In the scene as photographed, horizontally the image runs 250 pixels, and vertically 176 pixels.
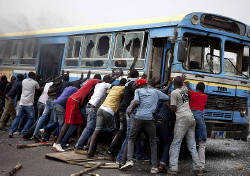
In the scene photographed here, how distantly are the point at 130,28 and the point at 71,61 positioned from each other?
105 inches

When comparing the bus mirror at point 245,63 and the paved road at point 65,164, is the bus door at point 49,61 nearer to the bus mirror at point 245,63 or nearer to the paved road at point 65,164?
the paved road at point 65,164

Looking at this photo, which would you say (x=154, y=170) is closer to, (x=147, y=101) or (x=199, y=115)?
(x=147, y=101)

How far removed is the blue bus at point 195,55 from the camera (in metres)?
8.68

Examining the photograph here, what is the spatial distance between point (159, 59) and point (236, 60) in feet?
6.57

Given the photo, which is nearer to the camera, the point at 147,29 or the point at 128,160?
the point at 128,160

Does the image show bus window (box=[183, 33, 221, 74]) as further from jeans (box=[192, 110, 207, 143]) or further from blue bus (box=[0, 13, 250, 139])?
jeans (box=[192, 110, 207, 143])

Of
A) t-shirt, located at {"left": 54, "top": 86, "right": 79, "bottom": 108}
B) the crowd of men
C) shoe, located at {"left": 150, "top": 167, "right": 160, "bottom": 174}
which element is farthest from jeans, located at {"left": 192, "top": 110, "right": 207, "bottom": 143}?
t-shirt, located at {"left": 54, "top": 86, "right": 79, "bottom": 108}

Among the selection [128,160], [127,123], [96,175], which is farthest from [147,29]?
[96,175]

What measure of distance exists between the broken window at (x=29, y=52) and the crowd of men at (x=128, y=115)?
323 cm

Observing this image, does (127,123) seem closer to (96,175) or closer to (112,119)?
(112,119)

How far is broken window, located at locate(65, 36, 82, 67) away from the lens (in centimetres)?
1152

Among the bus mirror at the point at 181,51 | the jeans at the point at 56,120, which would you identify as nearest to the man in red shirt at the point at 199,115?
the bus mirror at the point at 181,51

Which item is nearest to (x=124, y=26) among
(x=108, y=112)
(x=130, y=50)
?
(x=130, y=50)

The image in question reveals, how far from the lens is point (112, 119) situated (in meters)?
8.10
